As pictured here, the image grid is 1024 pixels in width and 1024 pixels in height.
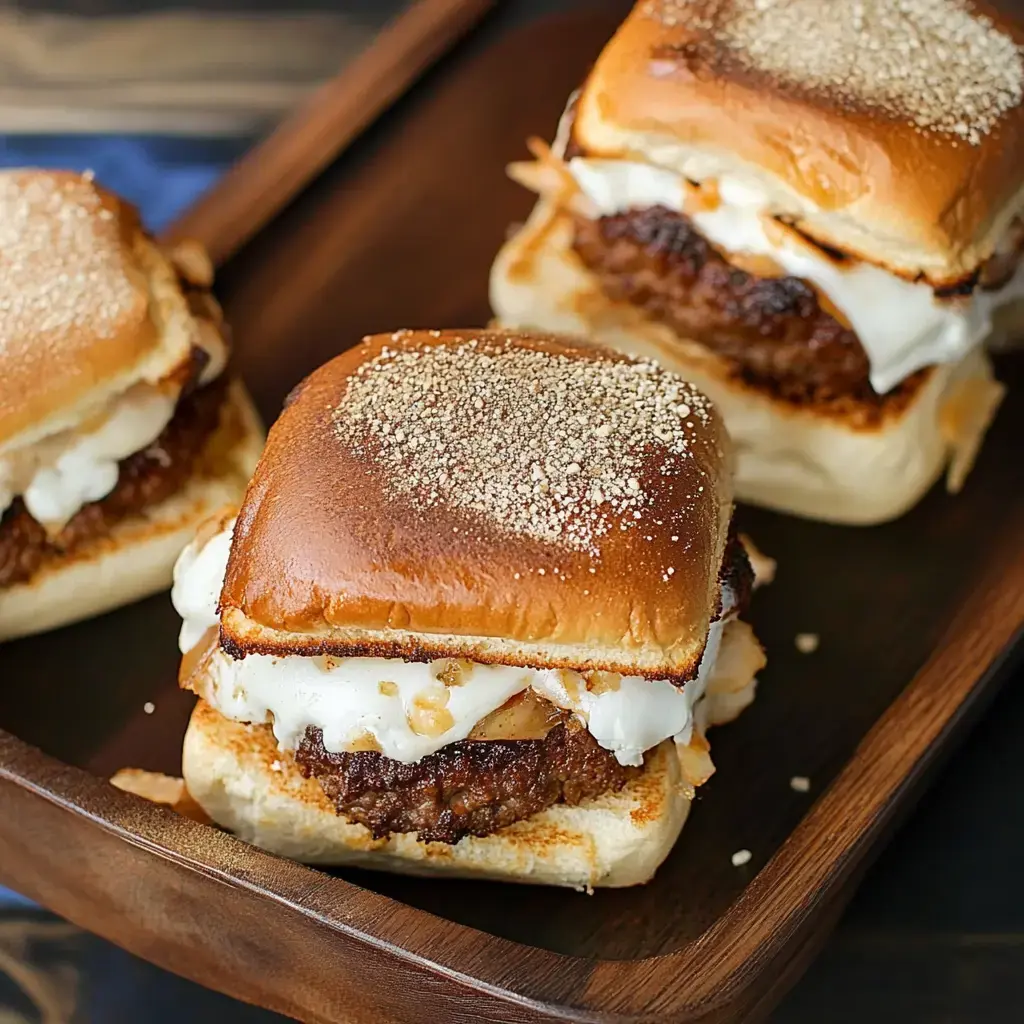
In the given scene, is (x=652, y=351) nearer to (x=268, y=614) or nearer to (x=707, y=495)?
(x=707, y=495)

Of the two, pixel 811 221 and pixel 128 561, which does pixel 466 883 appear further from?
pixel 811 221

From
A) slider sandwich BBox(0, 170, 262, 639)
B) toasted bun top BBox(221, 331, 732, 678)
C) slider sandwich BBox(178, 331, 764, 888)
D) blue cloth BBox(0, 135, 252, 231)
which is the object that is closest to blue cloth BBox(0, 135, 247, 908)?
blue cloth BBox(0, 135, 252, 231)

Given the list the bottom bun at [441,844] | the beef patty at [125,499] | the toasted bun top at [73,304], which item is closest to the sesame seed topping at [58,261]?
the toasted bun top at [73,304]

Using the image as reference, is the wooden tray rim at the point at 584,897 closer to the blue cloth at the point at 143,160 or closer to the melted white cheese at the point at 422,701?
the melted white cheese at the point at 422,701

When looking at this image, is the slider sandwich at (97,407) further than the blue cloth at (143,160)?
No

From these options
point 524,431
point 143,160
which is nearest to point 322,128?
point 143,160

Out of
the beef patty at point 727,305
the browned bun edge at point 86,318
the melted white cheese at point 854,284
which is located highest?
the melted white cheese at point 854,284
